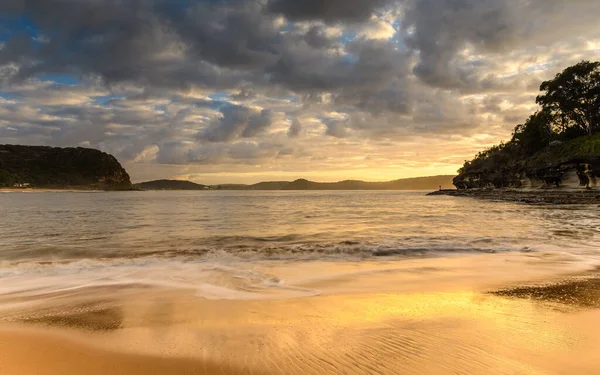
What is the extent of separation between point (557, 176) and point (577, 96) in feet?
68.4

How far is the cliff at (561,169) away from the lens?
49.7m

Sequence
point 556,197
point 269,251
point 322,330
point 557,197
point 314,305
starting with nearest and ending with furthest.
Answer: point 322,330 < point 314,305 < point 269,251 < point 557,197 < point 556,197

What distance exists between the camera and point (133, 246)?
14.8m

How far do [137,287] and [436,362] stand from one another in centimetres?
691

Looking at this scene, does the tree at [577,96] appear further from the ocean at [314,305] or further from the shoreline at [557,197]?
the ocean at [314,305]

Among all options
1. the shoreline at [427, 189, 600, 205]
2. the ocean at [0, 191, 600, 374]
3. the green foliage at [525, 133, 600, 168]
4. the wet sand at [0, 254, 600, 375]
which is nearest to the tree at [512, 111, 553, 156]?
the green foliage at [525, 133, 600, 168]

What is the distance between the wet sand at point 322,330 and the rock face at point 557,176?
55.9 metres

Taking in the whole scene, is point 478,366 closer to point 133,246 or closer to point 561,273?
point 561,273

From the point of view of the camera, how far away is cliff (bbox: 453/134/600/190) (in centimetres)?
4969

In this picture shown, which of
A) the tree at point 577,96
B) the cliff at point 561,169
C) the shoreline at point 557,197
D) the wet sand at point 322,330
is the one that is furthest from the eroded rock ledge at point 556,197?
the wet sand at point 322,330

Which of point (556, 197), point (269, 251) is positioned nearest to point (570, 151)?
point (556, 197)

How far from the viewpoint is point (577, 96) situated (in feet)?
212

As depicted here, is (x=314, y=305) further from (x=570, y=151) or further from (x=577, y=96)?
(x=577, y=96)

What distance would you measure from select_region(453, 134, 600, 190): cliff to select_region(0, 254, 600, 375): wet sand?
55.9 meters
